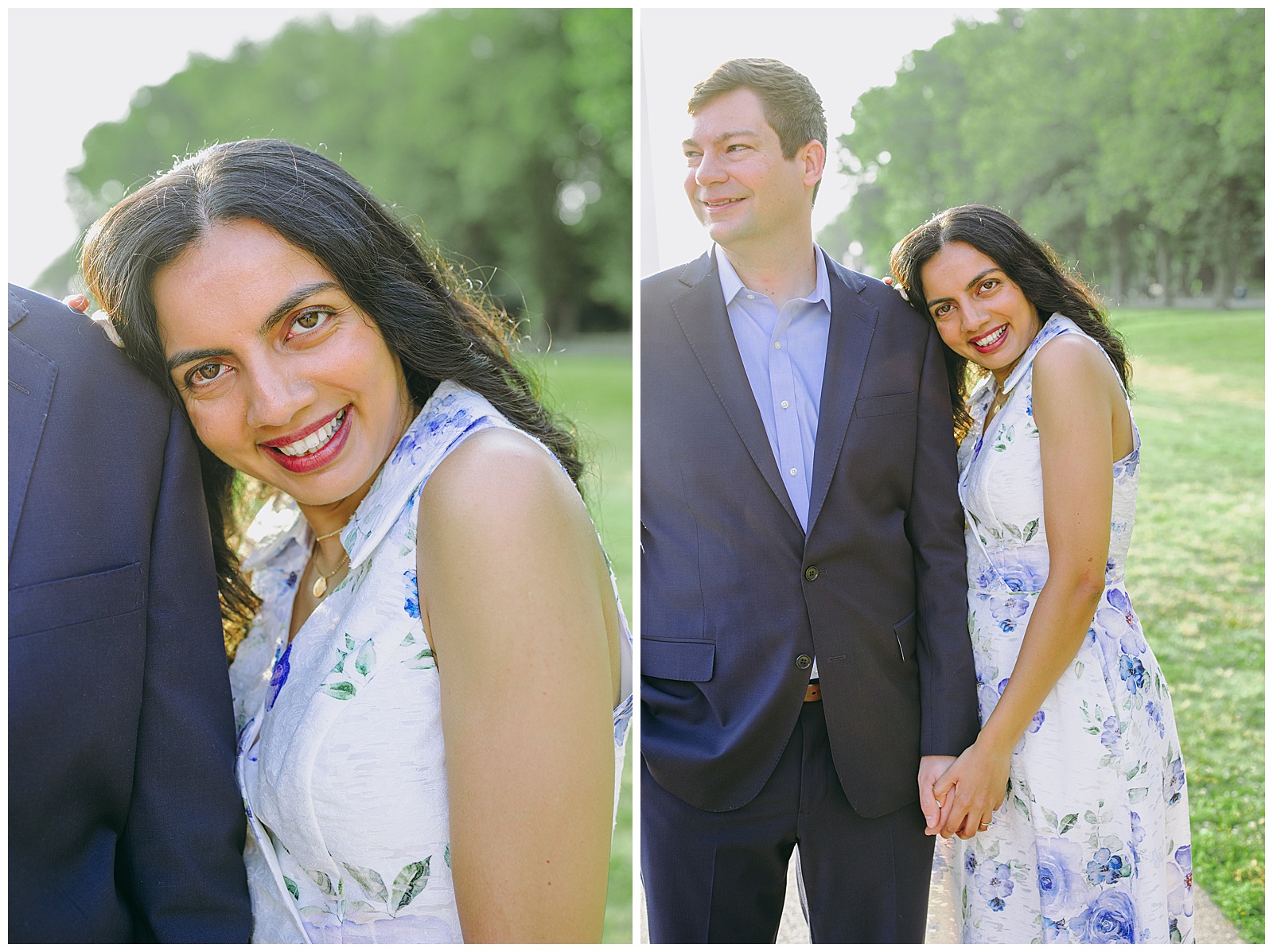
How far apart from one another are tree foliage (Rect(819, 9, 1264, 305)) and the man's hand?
1.07 m

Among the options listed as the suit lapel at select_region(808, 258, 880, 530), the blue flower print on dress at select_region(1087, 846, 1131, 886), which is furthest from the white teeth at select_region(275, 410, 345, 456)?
the blue flower print on dress at select_region(1087, 846, 1131, 886)

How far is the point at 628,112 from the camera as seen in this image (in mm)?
2109

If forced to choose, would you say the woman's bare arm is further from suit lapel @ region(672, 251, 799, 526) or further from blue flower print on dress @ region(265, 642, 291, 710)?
suit lapel @ region(672, 251, 799, 526)

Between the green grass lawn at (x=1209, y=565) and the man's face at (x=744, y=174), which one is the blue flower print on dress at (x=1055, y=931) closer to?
the green grass lawn at (x=1209, y=565)

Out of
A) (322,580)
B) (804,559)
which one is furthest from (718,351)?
(322,580)

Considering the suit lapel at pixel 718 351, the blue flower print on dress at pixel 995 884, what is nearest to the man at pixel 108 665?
the suit lapel at pixel 718 351

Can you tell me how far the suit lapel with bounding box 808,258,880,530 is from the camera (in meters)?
1.96

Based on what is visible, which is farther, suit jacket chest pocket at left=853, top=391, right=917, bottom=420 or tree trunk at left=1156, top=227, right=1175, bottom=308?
tree trunk at left=1156, top=227, right=1175, bottom=308

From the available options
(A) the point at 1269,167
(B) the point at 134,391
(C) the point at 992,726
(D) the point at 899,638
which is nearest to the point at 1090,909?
(C) the point at 992,726

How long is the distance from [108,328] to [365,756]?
870 millimetres

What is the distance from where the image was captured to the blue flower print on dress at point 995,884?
201 cm

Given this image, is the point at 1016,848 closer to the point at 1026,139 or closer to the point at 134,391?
the point at 1026,139

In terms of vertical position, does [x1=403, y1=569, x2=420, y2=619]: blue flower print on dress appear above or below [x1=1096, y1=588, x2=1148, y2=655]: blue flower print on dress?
above

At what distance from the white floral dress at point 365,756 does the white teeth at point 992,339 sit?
110 cm
